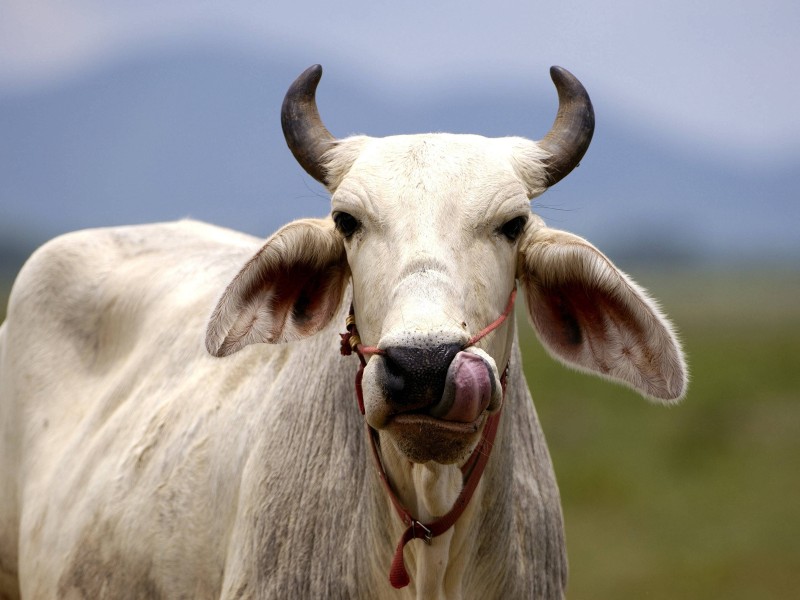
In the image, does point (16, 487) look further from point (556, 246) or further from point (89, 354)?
point (556, 246)

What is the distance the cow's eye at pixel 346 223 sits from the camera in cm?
507

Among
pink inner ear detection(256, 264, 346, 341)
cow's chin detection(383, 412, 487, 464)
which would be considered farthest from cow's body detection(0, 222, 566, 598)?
cow's chin detection(383, 412, 487, 464)

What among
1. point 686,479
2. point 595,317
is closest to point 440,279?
point 595,317

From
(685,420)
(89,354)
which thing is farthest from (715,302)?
(89,354)

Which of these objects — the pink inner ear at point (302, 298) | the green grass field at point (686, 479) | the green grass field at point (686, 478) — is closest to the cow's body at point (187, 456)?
the pink inner ear at point (302, 298)

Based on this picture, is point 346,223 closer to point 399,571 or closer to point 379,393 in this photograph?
point 379,393

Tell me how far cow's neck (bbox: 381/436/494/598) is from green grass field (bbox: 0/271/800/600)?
10004 millimetres

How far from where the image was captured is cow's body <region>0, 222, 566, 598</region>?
5.40 meters

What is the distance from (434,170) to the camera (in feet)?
16.4

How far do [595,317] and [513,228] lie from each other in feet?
1.73

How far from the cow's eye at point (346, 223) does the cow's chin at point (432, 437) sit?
0.85m

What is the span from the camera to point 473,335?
4699 mm

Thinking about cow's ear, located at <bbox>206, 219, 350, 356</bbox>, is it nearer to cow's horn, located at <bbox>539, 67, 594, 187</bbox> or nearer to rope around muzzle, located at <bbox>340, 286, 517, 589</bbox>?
rope around muzzle, located at <bbox>340, 286, 517, 589</bbox>

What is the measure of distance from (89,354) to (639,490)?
1657 centimetres
